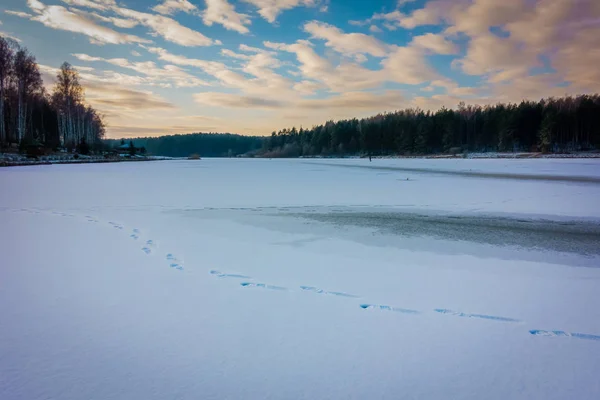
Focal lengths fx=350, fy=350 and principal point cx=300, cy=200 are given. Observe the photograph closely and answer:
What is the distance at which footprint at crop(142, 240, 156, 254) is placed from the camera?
4242 mm

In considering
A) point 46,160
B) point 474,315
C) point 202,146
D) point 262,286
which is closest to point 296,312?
point 262,286

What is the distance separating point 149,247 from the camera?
4.43 metres

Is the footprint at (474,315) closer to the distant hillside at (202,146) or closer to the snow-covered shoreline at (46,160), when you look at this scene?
the snow-covered shoreline at (46,160)

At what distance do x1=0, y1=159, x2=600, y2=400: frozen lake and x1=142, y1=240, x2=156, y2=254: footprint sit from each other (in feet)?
0.22

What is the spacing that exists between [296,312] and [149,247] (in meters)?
2.63

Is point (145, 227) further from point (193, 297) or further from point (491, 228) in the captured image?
point (491, 228)

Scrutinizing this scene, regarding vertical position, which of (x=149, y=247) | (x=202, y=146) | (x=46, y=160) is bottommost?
(x=149, y=247)

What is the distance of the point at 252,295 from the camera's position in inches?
115

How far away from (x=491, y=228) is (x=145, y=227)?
572cm

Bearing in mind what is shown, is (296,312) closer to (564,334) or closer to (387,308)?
(387,308)

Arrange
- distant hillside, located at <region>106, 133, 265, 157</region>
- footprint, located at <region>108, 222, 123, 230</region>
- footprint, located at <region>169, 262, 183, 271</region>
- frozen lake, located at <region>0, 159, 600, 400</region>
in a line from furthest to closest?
distant hillside, located at <region>106, 133, 265, 157</region> < footprint, located at <region>108, 222, 123, 230</region> < footprint, located at <region>169, 262, 183, 271</region> < frozen lake, located at <region>0, 159, 600, 400</region>

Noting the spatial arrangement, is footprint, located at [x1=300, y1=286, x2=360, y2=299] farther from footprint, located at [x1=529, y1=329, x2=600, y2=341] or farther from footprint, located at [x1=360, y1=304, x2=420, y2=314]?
footprint, located at [x1=529, y1=329, x2=600, y2=341]

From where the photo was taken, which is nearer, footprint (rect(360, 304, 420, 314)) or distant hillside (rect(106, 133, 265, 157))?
footprint (rect(360, 304, 420, 314))

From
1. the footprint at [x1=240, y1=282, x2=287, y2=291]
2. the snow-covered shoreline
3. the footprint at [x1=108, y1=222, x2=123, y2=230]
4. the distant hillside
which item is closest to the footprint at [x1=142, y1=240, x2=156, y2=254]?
the footprint at [x1=108, y1=222, x2=123, y2=230]
